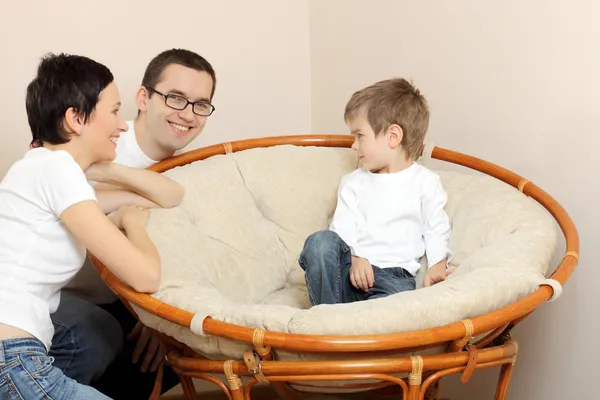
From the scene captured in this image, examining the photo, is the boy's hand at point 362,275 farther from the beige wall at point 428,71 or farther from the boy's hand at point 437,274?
the beige wall at point 428,71

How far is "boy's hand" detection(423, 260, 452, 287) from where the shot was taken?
5.90ft

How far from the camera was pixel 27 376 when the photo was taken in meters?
1.40

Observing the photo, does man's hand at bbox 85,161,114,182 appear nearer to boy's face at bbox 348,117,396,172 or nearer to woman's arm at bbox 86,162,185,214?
woman's arm at bbox 86,162,185,214

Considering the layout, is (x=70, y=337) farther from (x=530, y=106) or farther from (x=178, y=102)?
(x=530, y=106)

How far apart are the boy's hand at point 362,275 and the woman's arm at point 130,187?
0.50 m

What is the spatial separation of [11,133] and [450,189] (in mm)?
1437

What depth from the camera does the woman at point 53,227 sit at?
1.43 meters

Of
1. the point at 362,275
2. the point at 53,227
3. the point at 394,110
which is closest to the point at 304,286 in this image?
the point at 362,275

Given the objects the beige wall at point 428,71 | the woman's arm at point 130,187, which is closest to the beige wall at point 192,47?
the beige wall at point 428,71

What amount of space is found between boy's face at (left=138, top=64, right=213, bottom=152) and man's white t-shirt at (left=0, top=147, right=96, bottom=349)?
21.5 inches

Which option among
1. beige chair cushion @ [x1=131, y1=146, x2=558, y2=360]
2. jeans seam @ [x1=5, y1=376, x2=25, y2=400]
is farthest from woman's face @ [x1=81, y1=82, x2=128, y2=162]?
jeans seam @ [x1=5, y1=376, x2=25, y2=400]

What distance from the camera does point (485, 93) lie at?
217 centimetres

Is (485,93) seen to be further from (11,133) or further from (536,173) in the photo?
(11,133)

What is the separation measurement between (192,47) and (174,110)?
70 centimetres
